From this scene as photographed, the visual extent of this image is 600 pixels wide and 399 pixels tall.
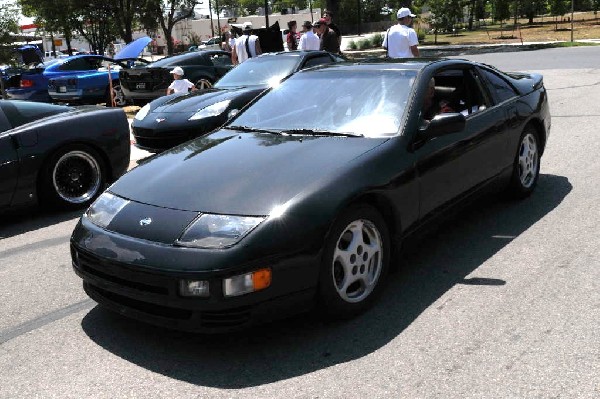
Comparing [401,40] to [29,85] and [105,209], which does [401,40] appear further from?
[29,85]

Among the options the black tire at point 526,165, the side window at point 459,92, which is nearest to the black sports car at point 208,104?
the side window at point 459,92

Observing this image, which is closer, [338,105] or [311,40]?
[338,105]

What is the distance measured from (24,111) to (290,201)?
4284mm

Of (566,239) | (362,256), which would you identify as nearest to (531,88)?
(566,239)

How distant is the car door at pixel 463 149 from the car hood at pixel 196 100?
13.2 ft

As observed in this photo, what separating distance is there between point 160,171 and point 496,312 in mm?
2126

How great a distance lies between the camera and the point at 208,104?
8.65m

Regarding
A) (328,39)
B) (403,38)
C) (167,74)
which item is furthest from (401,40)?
(167,74)

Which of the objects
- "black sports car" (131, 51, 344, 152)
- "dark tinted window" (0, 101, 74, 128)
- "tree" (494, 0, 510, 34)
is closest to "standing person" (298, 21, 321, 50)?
"black sports car" (131, 51, 344, 152)

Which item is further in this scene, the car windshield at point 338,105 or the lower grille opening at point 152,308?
the car windshield at point 338,105

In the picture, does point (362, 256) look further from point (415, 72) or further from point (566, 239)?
point (566, 239)

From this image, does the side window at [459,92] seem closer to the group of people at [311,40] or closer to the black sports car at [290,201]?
the black sports car at [290,201]

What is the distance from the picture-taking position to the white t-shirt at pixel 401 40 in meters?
10.3

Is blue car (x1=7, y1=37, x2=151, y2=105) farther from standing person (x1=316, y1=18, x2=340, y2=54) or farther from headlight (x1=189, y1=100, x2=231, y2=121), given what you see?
headlight (x1=189, y1=100, x2=231, y2=121)
